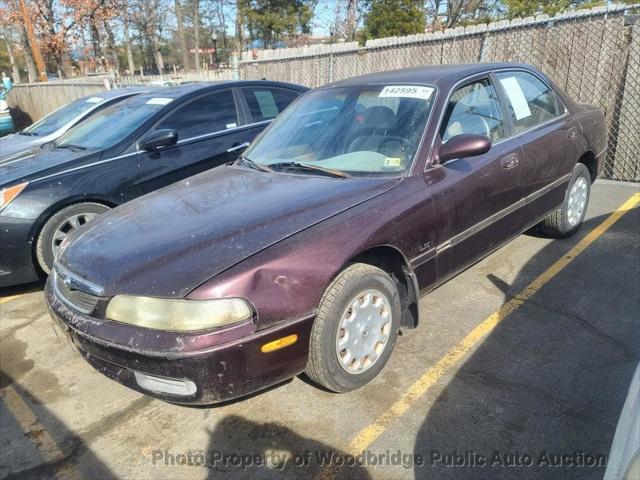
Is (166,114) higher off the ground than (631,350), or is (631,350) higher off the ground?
(166,114)

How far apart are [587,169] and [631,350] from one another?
7.69 ft

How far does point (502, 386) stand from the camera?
2.82m

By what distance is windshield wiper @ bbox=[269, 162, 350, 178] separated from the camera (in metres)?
3.10

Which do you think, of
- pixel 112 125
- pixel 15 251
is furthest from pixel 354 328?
pixel 112 125

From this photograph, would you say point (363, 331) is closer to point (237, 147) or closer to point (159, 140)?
point (159, 140)

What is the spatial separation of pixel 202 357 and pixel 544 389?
6.10ft

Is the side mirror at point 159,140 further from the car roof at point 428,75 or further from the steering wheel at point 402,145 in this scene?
the steering wheel at point 402,145

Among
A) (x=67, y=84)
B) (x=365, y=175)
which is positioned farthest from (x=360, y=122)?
(x=67, y=84)

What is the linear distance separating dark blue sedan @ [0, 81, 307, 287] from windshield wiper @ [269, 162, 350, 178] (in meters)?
1.83

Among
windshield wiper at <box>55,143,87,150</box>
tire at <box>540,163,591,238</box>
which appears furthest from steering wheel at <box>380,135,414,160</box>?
windshield wiper at <box>55,143,87,150</box>

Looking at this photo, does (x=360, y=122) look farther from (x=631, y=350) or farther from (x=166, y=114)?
(x=166, y=114)

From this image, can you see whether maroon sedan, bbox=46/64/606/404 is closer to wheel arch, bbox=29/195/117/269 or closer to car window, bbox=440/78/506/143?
car window, bbox=440/78/506/143

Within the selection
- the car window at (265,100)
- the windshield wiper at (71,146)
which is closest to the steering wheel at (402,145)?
the car window at (265,100)

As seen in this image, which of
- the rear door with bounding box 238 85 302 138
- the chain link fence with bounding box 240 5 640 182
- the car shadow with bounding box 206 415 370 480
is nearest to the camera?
the car shadow with bounding box 206 415 370 480
